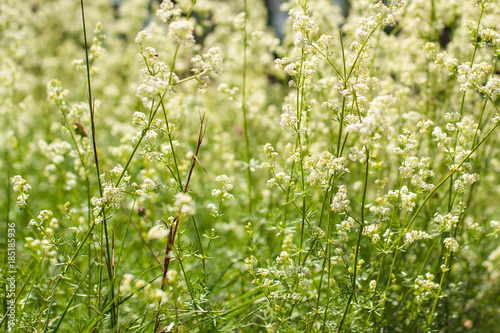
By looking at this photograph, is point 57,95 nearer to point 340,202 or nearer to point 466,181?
point 340,202

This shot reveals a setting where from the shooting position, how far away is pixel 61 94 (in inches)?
113

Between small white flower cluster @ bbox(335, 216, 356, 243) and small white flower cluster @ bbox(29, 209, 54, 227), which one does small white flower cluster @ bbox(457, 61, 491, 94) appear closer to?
small white flower cluster @ bbox(335, 216, 356, 243)

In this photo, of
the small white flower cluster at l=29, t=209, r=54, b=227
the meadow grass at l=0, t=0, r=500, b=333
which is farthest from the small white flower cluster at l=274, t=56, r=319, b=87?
the small white flower cluster at l=29, t=209, r=54, b=227

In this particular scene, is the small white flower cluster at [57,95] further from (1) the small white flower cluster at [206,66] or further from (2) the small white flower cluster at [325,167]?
A: (2) the small white flower cluster at [325,167]

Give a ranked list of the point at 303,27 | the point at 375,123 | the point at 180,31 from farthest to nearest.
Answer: the point at 303,27 → the point at 180,31 → the point at 375,123

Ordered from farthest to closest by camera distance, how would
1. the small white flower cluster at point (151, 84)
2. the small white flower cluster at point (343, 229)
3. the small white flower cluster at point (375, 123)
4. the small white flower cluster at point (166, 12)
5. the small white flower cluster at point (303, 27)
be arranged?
the small white flower cluster at point (343, 229), the small white flower cluster at point (303, 27), the small white flower cluster at point (166, 12), the small white flower cluster at point (151, 84), the small white flower cluster at point (375, 123)

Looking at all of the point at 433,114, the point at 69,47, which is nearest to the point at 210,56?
the point at 433,114

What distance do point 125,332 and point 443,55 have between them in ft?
8.39

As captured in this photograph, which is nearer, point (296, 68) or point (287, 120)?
point (287, 120)

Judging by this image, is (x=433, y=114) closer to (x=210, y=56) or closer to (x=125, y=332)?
(x=210, y=56)

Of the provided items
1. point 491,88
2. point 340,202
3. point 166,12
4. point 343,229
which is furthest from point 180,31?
point 491,88

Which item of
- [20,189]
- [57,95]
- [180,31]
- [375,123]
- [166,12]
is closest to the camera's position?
[375,123]

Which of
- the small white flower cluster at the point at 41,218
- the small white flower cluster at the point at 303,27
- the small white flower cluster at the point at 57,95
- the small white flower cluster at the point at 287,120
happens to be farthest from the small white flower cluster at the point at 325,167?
the small white flower cluster at the point at 57,95

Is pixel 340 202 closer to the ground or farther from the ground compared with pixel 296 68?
closer to the ground
